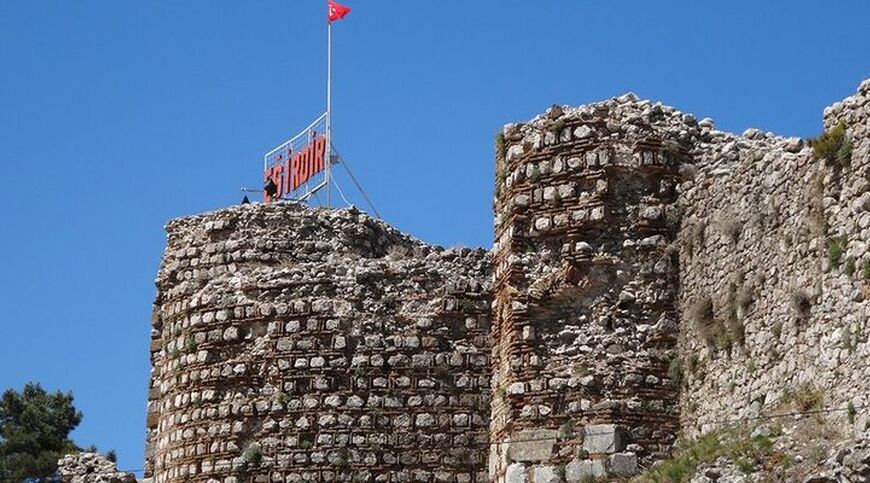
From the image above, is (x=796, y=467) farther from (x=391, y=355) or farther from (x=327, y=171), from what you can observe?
(x=327, y=171)

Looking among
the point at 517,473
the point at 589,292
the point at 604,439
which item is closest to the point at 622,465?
the point at 604,439

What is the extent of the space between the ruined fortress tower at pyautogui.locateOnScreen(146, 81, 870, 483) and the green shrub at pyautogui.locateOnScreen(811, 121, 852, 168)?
0.03 m

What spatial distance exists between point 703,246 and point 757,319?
1.59 m

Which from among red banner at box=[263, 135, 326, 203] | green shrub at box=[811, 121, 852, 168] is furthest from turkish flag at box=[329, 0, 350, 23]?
green shrub at box=[811, 121, 852, 168]

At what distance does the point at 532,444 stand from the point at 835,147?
5.15 m

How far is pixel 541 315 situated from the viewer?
24219 mm

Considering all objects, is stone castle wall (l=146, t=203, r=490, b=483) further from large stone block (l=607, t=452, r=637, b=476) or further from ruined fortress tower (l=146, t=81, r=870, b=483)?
large stone block (l=607, t=452, r=637, b=476)

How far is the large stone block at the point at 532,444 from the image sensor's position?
77.4 ft

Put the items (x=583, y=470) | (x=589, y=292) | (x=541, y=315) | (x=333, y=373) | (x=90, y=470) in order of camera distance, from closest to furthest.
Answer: (x=583, y=470) < (x=589, y=292) < (x=541, y=315) < (x=333, y=373) < (x=90, y=470)

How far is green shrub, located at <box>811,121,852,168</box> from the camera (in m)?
20.6

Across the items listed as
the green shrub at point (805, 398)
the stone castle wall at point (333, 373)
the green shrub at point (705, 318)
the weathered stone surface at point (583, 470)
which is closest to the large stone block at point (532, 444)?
the weathered stone surface at point (583, 470)

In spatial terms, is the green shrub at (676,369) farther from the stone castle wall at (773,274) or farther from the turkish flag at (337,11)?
the turkish flag at (337,11)

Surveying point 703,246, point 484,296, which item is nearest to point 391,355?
point 484,296

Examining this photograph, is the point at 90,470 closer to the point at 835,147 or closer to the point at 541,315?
the point at 541,315
